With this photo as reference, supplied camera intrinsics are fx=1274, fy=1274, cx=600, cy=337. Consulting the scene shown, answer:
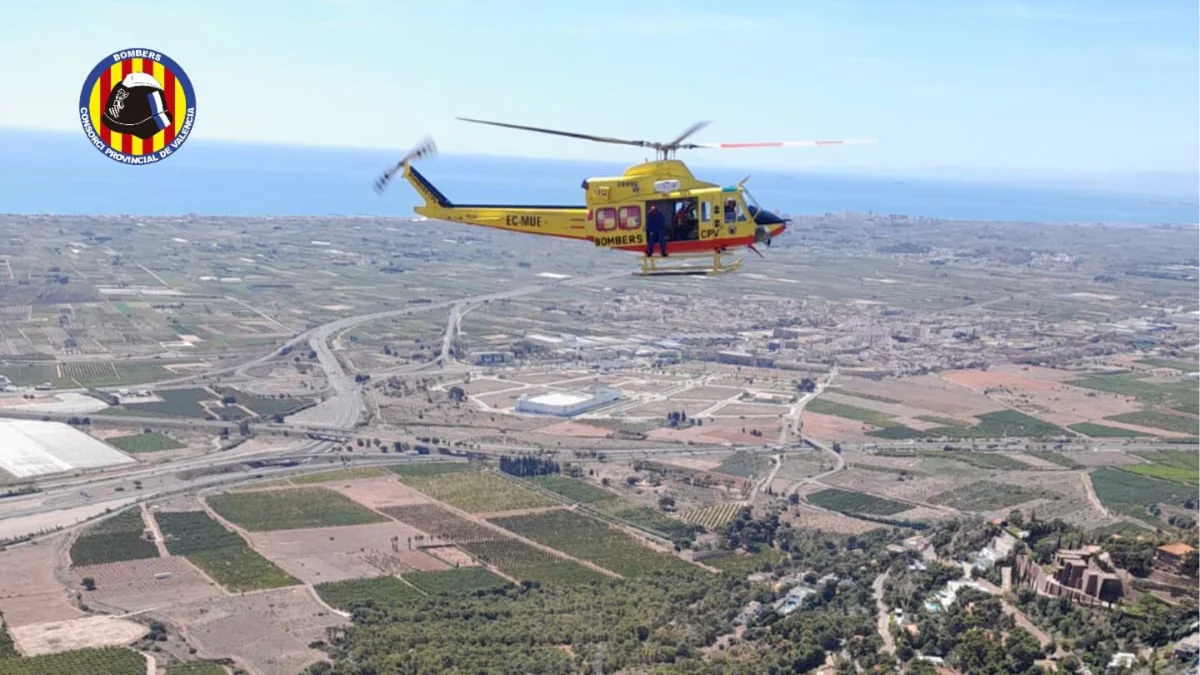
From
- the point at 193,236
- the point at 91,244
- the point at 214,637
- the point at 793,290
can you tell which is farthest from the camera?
the point at 193,236

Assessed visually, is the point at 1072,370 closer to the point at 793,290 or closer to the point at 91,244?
the point at 793,290

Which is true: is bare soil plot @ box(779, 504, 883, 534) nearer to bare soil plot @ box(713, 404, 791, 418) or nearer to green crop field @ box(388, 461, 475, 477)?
green crop field @ box(388, 461, 475, 477)

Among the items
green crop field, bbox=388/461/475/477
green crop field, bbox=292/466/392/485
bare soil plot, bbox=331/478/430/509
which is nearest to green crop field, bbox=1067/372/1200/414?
green crop field, bbox=388/461/475/477

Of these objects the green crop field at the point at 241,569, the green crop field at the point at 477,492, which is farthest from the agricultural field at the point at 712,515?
the green crop field at the point at 241,569

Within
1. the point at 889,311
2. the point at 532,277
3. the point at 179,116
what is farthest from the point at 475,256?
the point at 179,116

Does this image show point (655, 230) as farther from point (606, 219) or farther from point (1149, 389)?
point (1149, 389)

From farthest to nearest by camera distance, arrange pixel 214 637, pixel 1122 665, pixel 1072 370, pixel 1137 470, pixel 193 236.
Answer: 1. pixel 193 236
2. pixel 1072 370
3. pixel 1137 470
4. pixel 214 637
5. pixel 1122 665
